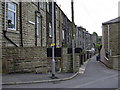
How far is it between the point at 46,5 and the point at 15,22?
9001mm

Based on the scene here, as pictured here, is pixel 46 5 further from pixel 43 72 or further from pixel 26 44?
pixel 43 72

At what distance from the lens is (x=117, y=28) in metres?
30.5

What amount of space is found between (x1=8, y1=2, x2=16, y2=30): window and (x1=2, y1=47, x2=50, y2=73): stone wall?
2165mm

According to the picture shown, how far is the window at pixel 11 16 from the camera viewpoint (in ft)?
46.8

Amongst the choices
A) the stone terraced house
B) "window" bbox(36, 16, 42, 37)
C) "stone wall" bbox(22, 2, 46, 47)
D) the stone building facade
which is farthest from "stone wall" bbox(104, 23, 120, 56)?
the stone terraced house

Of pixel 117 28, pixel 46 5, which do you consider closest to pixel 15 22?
pixel 46 5

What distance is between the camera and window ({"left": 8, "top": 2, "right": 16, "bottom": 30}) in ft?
46.8

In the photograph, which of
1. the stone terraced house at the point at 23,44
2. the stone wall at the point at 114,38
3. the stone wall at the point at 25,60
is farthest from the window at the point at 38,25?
the stone wall at the point at 114,38

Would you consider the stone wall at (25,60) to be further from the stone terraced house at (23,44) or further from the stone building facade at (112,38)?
the stone building facade at (112,38)

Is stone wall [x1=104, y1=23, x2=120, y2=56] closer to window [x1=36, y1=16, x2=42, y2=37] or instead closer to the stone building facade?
the stone building facade

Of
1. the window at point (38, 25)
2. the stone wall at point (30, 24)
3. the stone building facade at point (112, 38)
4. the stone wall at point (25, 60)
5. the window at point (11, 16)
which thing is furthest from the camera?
the stone building facade at point (112, 38)

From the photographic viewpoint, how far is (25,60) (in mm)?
13914

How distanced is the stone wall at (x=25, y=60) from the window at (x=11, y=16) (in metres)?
2.17

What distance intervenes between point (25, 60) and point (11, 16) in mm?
3839
